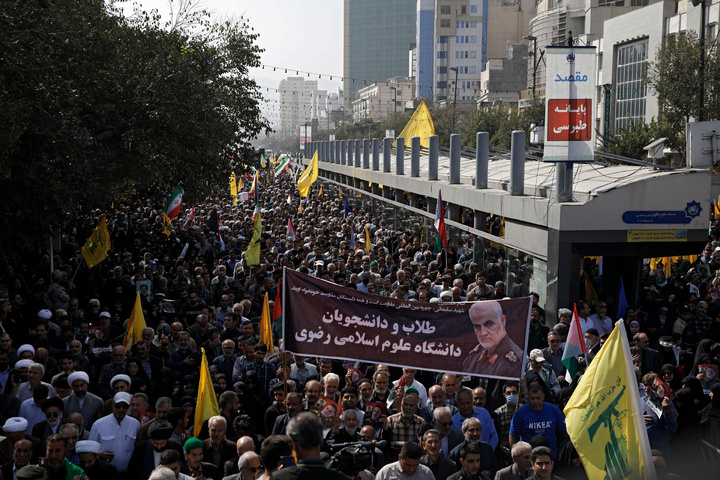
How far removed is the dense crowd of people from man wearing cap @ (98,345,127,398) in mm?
21

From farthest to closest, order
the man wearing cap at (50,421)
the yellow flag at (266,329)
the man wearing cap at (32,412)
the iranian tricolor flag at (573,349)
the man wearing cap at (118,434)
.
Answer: the yellow flag at (266,329)
the iranian tricolor flag at (573,349)
the man wearing cap at (32,412)
the man wearing cap at (50,421)
the man wearing cap at (118,434)

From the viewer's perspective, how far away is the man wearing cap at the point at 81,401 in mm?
8172

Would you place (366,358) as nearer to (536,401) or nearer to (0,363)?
(536,401)

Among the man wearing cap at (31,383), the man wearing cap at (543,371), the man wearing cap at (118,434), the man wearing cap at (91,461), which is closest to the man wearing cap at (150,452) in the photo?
the man wearing cap at (91,461)

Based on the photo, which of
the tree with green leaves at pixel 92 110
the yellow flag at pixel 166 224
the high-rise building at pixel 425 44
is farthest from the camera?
the high-rise building at pixel 425 44

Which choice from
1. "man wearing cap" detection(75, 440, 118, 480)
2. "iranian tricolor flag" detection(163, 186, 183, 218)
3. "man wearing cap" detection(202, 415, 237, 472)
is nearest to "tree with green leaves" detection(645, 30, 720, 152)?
"iranian tricolor flag" detection(163, 186, 183, 218)

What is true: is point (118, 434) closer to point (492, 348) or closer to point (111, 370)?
point (111, 370)

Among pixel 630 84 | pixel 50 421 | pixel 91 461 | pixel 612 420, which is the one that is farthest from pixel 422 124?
pixel 612 420

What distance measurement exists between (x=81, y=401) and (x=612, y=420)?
4850mm

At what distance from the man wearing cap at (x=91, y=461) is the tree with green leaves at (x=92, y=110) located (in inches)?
232

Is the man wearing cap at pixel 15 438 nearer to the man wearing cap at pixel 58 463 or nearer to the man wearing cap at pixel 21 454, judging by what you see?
the man wearing cap at pixel 21 454

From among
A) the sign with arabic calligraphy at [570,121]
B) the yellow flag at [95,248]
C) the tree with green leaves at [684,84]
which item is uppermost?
the tree with green leaves at [684,84]

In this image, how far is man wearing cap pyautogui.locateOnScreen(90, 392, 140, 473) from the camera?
741cm

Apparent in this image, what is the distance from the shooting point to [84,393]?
8.27 metres
